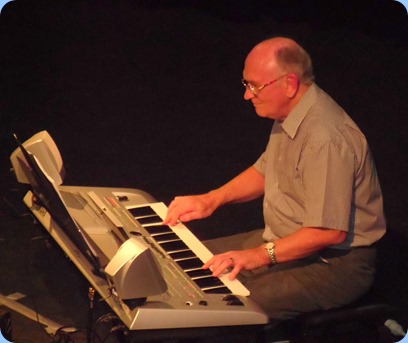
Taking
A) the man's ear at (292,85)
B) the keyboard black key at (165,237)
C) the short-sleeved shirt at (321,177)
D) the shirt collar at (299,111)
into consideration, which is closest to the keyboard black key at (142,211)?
the keyboard black key at (165,237)

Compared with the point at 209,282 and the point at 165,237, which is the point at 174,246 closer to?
the point at 165,237

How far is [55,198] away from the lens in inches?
140

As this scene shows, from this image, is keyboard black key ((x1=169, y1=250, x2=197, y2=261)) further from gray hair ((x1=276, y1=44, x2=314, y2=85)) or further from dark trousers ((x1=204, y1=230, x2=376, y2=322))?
gray hair ((x1=276, y1=44, x2=314, y2=85))

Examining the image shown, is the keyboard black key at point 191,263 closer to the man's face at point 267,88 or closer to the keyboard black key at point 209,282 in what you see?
the keyboard black key at point 209,282

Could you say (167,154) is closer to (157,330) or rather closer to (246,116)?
(246,116)

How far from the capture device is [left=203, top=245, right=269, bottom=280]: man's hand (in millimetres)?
3758

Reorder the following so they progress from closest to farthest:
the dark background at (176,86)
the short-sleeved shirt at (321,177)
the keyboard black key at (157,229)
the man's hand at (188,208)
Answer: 1. the short-sleeved shirt at (321,177)
2. the keyboard black key at (157,229)
3. the man's hand at (188,208)
4. the dark background at (176,86)

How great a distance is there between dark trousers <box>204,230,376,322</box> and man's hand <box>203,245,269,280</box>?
14cm

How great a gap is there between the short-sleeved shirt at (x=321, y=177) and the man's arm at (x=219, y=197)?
30 cm

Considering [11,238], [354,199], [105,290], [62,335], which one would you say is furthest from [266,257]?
[11,238]

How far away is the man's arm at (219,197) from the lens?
4348mm

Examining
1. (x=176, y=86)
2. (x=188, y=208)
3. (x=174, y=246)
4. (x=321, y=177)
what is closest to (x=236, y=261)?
(x=174, y=246)

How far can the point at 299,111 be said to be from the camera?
4039 millimetres

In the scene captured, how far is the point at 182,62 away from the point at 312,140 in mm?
4745
